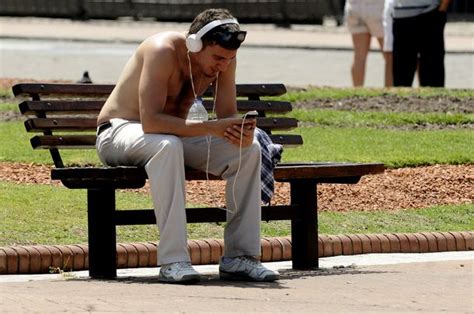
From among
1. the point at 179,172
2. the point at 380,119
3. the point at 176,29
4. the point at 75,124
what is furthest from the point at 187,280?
the point at 176,29

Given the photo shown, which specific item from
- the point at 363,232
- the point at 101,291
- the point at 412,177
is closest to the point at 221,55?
the point at 101,291

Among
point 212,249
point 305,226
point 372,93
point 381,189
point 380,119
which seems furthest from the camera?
point 372,93

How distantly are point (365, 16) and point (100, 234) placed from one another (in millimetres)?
10259

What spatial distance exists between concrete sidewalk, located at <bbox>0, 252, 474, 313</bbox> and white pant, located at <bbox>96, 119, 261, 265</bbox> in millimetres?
217

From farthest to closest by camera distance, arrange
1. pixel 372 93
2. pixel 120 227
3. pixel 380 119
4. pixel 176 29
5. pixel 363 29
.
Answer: pixel 176 29 < pixel 363 29 < pixel 372 93 < pixel 380 119 < pixel 120 227

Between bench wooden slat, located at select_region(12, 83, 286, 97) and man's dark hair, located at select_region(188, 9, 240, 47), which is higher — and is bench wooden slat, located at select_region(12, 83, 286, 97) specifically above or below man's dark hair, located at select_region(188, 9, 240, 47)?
below

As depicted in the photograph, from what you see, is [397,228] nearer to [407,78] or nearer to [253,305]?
[253,305]

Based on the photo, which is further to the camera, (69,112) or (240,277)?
(69,112)

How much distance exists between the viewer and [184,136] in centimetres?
821

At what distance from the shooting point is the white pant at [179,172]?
8031 mm

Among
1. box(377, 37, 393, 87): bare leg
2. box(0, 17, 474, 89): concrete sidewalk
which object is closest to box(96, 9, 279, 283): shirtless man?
box(377, 37, 393, 87): bare leg

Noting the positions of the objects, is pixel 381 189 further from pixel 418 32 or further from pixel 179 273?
pixel 418 32

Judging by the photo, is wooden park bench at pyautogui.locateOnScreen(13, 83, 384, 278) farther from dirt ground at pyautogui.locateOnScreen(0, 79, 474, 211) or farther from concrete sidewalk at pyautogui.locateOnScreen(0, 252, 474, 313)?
dirt ground at pyautogui.locateOnScreen(0, 79, 474, 211)

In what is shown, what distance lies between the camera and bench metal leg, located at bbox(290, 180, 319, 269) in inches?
347
